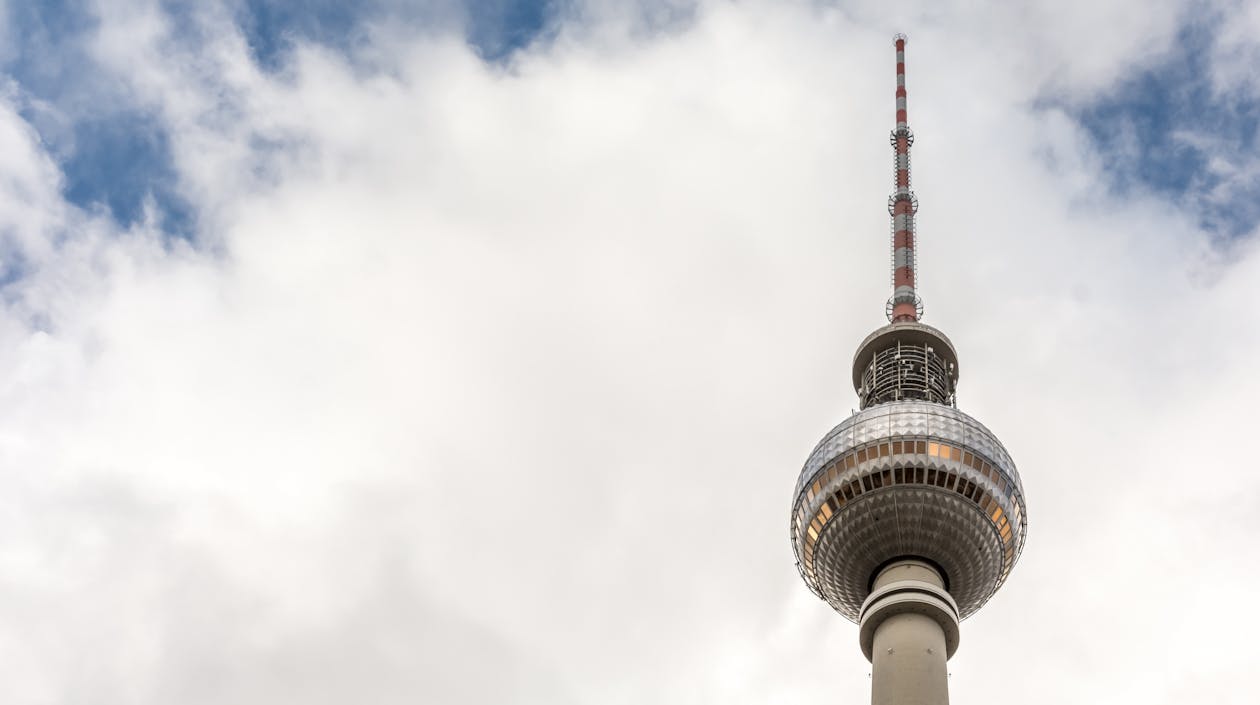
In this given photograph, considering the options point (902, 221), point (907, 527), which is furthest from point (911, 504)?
point (902, 221)

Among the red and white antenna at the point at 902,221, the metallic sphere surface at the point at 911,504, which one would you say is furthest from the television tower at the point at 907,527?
the red and white antenna at the point at 902,221

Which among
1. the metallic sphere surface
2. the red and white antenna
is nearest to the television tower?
the metallic sphere surface

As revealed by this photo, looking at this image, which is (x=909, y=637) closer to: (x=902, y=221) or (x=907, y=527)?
(x=907, y=527)

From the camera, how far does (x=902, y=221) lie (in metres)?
102

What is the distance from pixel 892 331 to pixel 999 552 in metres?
19.9

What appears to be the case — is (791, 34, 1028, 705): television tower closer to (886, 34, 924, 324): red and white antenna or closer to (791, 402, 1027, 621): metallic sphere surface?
(791, 402, 1027, 621): metallic sphere surface

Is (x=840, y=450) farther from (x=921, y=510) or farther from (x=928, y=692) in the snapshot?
(x=928, y=692)

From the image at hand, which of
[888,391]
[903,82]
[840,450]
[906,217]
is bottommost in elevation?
[840,450]

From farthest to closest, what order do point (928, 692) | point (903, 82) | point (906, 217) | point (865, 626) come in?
point (903, 82) < point (906, 217) < point (865, 626) < point (928, 692)

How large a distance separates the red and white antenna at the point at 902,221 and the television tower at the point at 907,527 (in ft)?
50.6

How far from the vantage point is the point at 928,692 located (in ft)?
222

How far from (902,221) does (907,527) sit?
35022 mm

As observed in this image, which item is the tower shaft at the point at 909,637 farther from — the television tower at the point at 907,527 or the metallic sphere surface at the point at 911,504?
the metallic sphere surface at the point at 911,504

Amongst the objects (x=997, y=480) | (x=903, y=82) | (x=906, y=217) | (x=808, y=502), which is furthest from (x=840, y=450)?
(x=903, y=82)
